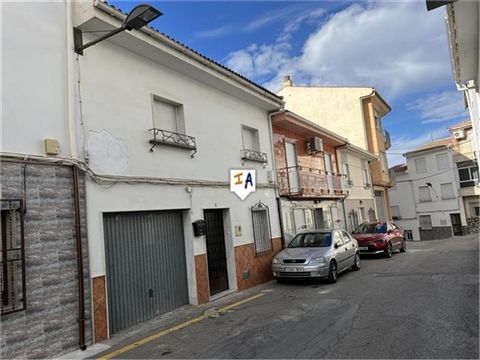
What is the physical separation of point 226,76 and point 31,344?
7.56m

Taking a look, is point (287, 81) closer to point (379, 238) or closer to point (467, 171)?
point (379, 238)

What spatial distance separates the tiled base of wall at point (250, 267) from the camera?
10.4 metres

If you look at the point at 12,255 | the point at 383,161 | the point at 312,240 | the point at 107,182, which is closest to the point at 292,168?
the point at 312,240

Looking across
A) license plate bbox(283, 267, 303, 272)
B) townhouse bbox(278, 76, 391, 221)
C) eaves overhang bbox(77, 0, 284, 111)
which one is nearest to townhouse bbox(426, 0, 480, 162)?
eaves overhang bbox(77, 0, 284, 111)

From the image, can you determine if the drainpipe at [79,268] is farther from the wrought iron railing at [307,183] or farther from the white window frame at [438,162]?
the white window frame at [438,162]

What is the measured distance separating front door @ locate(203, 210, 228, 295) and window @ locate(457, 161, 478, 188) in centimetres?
3402

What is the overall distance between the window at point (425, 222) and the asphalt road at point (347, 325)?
31587mm

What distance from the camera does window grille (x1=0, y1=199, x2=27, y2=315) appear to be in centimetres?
525

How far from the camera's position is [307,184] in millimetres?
14773

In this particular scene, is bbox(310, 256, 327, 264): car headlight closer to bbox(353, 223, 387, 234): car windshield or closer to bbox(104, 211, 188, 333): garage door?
bbox(104, 211, 188, 333): garage door

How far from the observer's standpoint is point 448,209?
3731 cm

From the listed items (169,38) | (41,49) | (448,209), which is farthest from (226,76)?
(448,209)

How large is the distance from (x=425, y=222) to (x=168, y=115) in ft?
121

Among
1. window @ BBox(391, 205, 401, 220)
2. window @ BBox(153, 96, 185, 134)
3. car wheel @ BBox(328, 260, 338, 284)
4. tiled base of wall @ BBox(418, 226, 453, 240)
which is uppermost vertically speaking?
window @ BBox(153, 96, 185, 134)
